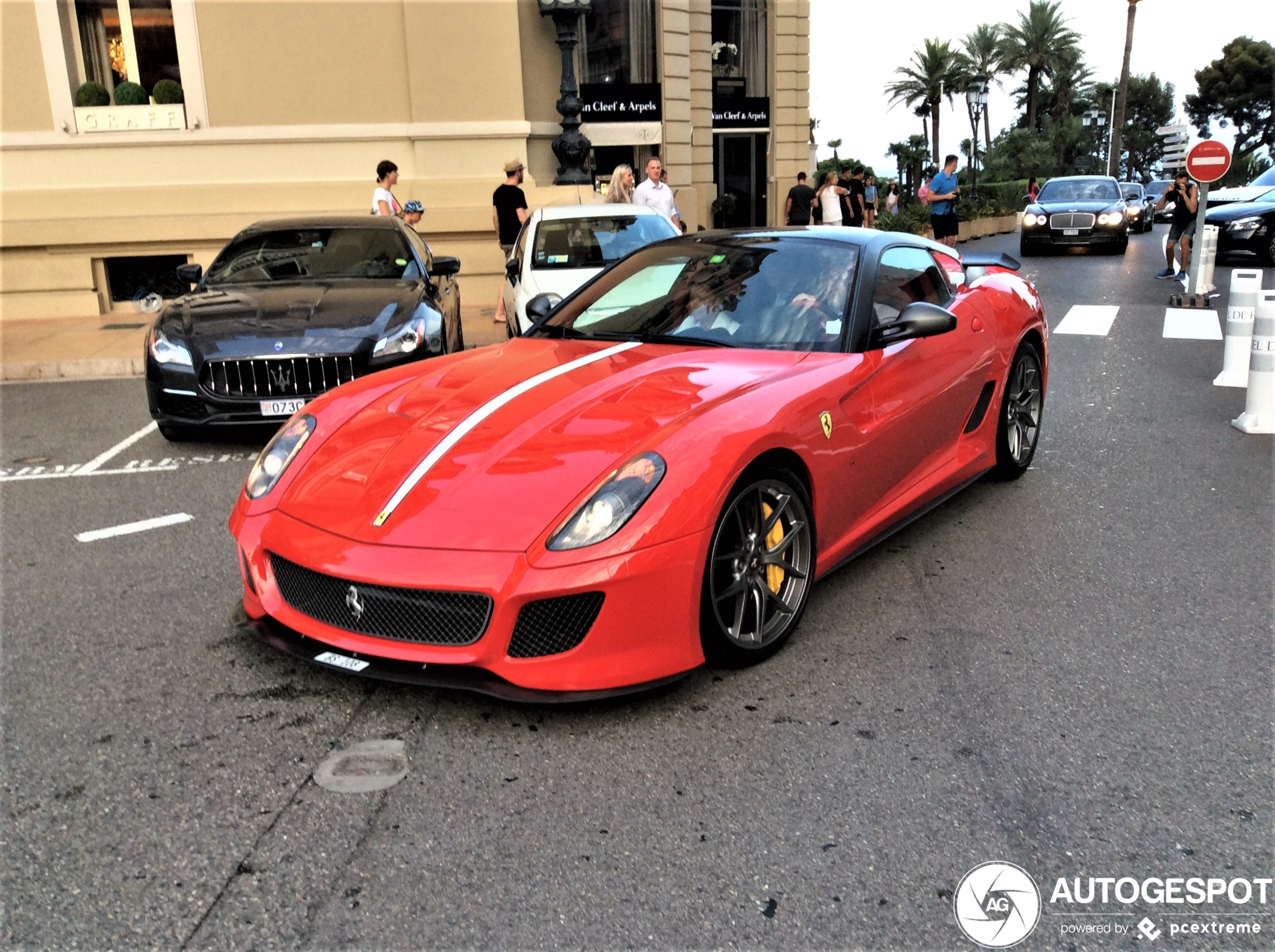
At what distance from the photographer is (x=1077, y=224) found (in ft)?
72.7

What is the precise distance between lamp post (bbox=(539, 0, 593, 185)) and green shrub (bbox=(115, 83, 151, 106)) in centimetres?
569

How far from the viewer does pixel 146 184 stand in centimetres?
1531

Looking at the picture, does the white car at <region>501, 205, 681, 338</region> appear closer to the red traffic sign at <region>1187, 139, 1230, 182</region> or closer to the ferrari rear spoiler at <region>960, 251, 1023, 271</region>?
the ferrari rear spoiler at <region>960, 251, 1023, 271</region>

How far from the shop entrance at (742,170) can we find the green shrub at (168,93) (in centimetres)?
1284

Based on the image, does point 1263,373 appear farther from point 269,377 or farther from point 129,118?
point 129,118

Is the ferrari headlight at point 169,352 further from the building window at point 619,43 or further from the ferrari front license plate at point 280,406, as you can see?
the building window at point 619,43

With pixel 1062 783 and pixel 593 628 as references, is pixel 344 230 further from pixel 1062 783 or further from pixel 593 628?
pixel 1062 783

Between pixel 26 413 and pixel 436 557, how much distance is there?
23.3 feet

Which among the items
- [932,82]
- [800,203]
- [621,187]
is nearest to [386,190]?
[621,187]

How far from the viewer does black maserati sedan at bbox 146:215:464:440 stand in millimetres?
6969

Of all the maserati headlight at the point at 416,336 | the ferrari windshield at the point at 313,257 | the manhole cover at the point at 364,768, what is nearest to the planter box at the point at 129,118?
the ferrari windshield at the point at 313,257

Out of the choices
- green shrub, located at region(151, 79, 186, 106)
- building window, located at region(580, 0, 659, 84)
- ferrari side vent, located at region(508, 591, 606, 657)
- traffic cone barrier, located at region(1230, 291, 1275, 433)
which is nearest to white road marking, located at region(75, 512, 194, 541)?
ferrari side vent, located at region(508, 591, 606, 657)

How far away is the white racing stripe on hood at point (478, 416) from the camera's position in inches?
138

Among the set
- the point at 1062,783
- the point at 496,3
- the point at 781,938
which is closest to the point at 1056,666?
the point at 1062,783
